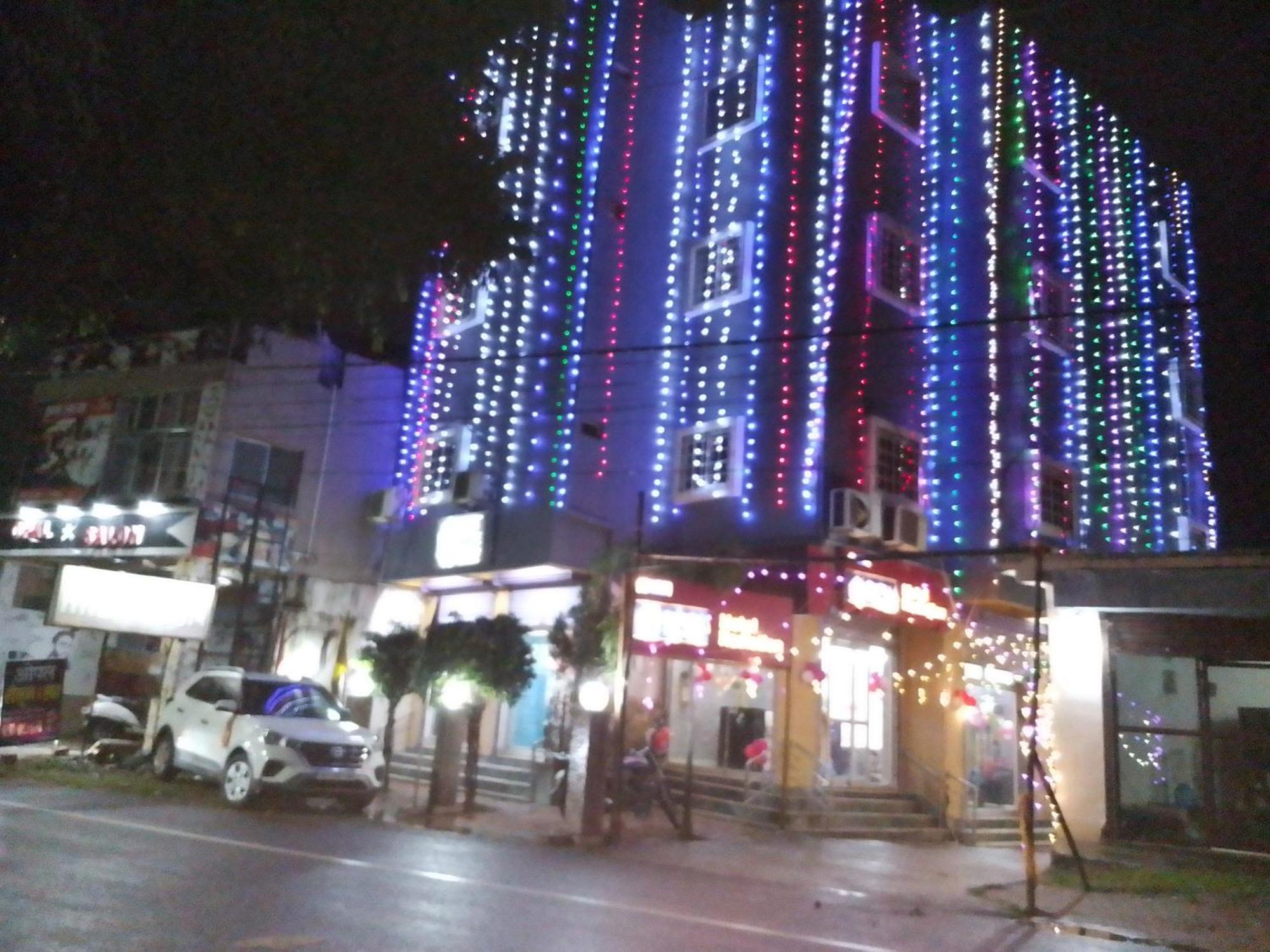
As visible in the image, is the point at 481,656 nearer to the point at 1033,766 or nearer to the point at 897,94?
the point at 1033,766

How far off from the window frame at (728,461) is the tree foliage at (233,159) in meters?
12.3

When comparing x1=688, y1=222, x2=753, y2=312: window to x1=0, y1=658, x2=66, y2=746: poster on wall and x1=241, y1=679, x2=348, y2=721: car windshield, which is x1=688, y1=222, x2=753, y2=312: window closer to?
x1=241, y1=679, x2=348, y2=721: car windshield

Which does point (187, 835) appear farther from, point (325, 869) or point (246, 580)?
point (246, 580)

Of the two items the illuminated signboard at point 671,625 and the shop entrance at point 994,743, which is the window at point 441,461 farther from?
the shop entrance at point 994,743

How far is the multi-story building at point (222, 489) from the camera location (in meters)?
21.3

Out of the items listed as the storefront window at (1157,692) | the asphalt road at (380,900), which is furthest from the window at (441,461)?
the storefront window at (1157,692)

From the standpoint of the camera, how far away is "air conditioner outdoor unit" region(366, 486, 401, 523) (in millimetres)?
22984

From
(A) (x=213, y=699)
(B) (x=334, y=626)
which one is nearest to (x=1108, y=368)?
(B) (x=334, y=626)

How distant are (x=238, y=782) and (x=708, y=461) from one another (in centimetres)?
1020

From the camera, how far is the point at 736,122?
22344 mm

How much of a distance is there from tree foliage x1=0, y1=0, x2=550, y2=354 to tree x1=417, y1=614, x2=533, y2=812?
29.6 feet

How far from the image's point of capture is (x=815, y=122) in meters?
21.6


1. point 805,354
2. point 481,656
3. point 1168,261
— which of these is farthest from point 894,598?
point 1168,261

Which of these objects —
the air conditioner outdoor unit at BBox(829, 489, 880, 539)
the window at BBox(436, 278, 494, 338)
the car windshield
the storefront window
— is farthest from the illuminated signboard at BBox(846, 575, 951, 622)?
the window at BBox(436, 278, 494, 338)
